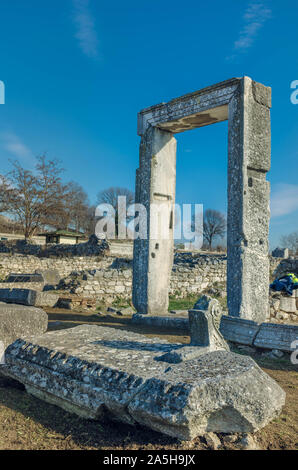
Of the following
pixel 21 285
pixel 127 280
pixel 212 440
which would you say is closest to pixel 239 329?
pixel 212 440

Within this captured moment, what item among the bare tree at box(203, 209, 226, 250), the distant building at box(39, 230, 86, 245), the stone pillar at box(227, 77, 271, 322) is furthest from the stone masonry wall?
the bare tree at box(203, 209, 226, 250)

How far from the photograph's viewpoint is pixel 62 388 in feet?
10.5

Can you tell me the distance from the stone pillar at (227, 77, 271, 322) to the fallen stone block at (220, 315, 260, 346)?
325 millimetres

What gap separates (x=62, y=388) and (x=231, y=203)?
4721 millimetres

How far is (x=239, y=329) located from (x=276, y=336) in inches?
24.5

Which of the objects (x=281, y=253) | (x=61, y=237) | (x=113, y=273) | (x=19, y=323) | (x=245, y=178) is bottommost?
(x=19, y=323)

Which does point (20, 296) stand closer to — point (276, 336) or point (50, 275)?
point (50, 275)

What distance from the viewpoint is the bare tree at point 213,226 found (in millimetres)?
57625

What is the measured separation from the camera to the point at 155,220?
8.20 meters

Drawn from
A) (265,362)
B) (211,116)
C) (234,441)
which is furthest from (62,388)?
(211,116)

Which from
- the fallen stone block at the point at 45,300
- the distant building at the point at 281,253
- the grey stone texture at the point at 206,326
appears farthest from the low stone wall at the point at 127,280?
the distant building at the point at 281,253

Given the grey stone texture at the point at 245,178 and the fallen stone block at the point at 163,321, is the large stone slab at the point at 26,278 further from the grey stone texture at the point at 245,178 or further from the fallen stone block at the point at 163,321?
the grey stone texture at the point at 245,178
